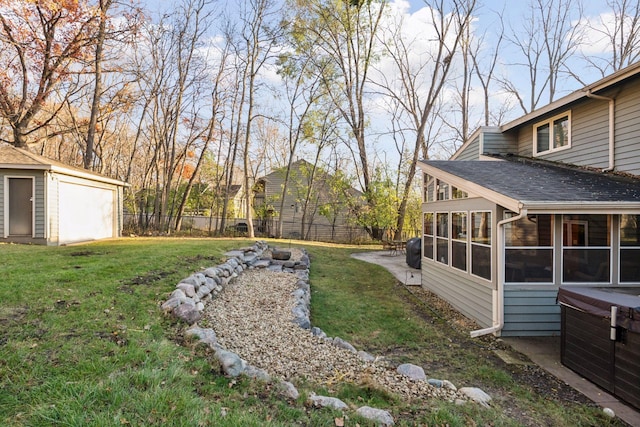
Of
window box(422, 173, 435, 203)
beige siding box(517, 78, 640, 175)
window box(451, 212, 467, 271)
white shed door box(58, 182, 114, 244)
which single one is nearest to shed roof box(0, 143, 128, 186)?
white shed door box(58, 182, 114, 244)

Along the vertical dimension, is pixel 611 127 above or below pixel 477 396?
above

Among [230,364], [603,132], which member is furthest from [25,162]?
[603,132]

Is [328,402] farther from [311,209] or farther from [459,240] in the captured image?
[311,209]

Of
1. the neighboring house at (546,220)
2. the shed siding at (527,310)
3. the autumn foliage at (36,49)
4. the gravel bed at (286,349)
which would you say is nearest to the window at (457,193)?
the neighboring house at (546,220)

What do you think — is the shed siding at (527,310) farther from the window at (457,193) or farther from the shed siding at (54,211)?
the shed siding at (54,211)

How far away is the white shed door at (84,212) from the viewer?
34.3 ft

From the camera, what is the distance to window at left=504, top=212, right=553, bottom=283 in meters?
5.28

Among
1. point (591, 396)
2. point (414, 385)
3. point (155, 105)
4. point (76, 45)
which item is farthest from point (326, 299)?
point (155, 105)

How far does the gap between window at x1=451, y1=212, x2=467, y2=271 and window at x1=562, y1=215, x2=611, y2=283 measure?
5.12 ft

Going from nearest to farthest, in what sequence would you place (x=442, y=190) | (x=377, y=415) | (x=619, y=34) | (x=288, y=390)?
(x=377, y=415), (x=288, y=390), (x=442, y=190), (x=619, y=34)

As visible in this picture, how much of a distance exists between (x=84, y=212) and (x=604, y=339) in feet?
44.4

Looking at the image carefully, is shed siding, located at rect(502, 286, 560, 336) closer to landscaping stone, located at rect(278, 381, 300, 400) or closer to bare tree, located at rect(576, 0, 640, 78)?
landscaping stone, located at rect(278, 381, 300, 400)

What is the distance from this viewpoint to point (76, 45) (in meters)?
13.1

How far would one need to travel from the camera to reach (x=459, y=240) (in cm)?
666
